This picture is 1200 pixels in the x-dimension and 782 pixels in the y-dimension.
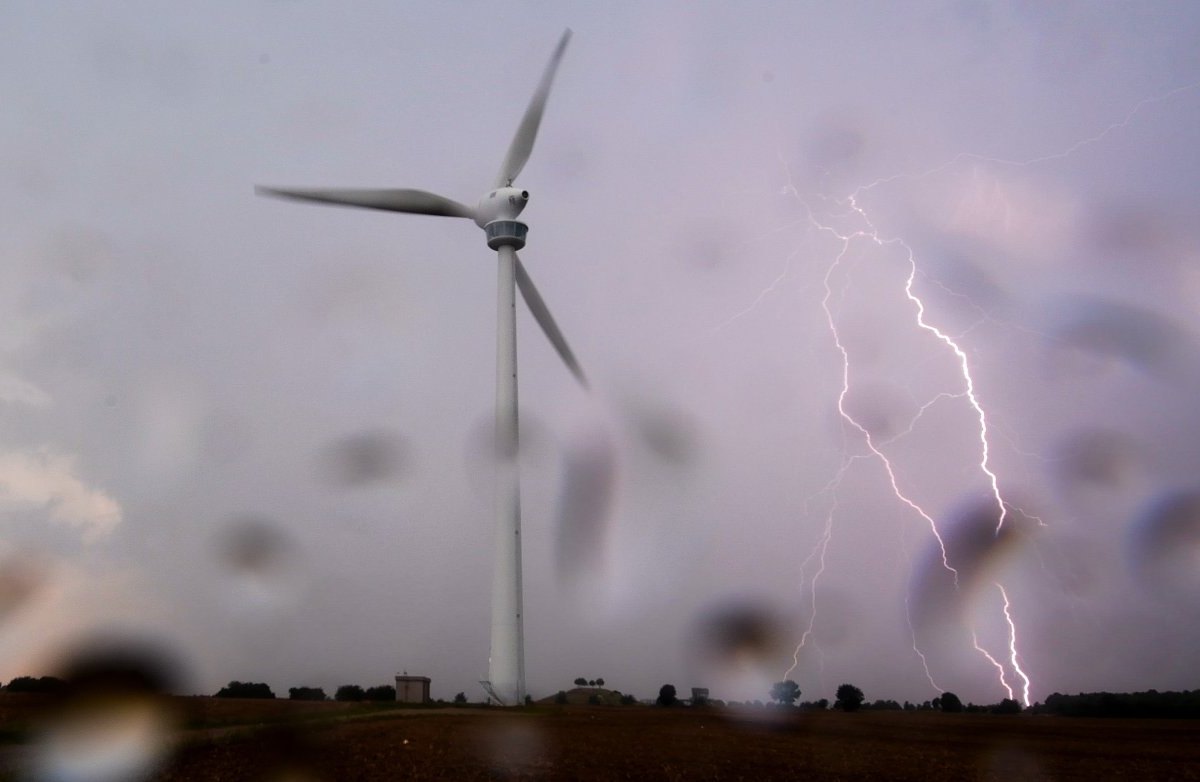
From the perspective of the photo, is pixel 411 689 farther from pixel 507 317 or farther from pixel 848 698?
pixel 848 698

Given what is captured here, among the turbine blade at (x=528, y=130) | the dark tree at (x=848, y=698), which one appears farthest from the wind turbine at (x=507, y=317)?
the dark tree at (x=848, y=698)

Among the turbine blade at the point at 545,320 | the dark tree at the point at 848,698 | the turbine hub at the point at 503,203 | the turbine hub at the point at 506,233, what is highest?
the turbine hub at the point at 503,203

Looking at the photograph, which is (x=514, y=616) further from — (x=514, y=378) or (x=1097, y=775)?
Result: (x=1097, y=775)

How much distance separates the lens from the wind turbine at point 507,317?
60.7 m

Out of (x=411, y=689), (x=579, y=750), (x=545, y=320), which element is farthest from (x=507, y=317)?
(x=579, y=750)

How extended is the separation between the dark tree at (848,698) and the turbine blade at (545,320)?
1956 inches

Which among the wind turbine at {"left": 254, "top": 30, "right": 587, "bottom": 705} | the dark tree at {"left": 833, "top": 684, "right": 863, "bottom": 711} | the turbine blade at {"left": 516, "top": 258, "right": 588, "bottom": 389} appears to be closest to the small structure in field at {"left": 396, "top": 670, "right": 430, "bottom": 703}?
the wind turbine at {"left": 254, "top": 30, "right": 587, "bottom": 705}

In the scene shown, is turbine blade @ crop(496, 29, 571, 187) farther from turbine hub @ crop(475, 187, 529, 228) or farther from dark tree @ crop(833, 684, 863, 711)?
dark tree @ crop(833, 684, 863, 711)

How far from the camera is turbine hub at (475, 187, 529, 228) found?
72.6m

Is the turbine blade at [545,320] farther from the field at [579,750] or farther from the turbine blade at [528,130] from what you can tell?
the field at [579,750]

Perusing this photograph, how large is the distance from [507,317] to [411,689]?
27.5 metres

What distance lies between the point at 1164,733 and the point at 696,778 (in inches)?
1625

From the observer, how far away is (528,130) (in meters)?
74.8

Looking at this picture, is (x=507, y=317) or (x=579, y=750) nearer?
(x=579, y=750)
